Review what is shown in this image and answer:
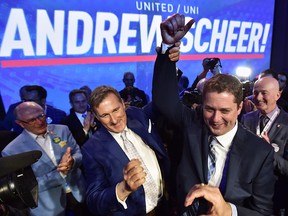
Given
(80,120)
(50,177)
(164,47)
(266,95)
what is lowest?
(50,177)

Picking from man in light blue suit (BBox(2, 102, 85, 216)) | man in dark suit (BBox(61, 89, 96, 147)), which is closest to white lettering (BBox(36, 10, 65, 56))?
man in dark suit (BBox(61, 89, 96, 147))

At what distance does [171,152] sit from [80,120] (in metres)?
1.65

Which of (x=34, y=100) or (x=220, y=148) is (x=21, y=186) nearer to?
(x=220, y=148)

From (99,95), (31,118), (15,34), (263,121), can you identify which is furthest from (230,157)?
(15,34)

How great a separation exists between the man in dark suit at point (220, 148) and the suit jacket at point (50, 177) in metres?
1.05

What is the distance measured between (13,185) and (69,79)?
10.8ft

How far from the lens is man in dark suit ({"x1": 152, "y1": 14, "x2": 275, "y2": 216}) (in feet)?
3.73

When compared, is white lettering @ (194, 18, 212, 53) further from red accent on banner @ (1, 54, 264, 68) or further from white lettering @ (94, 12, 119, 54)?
white lettering @ (94, 12, 119, 54)

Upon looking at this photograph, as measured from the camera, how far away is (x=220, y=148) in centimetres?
121

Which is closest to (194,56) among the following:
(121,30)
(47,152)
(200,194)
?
(121,30)

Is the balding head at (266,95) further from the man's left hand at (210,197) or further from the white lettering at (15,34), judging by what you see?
the white lettering at (15,34)

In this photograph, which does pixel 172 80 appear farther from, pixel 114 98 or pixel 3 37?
pixel 3 37

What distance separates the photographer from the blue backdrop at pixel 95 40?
3629mm

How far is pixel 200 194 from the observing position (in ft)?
2.94
